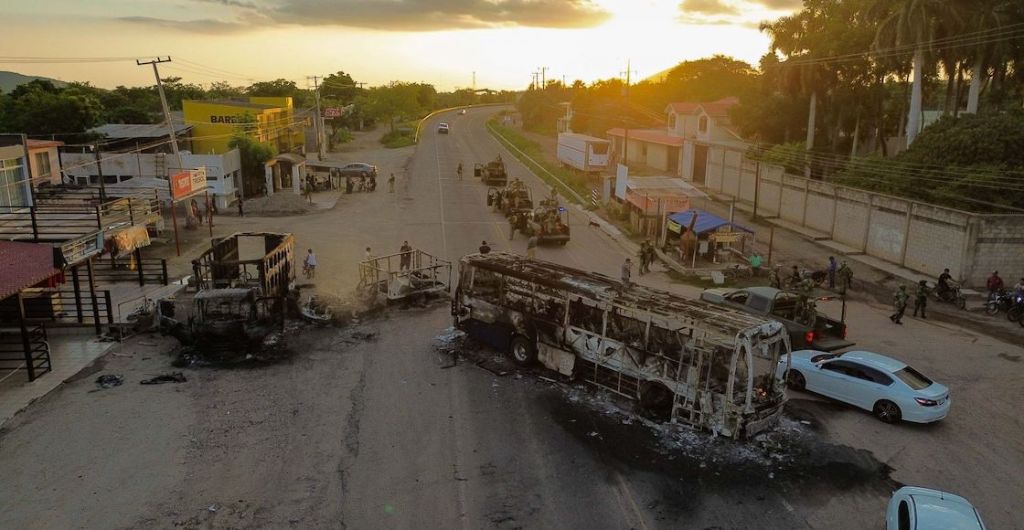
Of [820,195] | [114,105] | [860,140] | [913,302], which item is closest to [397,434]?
[913,302]

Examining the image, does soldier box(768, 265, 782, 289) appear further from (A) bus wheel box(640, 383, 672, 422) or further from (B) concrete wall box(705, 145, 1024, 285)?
(A) bus wheel box(640, 383, 672, 422)

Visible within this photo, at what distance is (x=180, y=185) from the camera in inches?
1230

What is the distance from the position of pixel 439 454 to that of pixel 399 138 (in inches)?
3243

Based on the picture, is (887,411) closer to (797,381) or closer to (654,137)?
(797,381)

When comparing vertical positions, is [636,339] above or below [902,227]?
below

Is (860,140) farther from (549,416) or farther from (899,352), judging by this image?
(549,416)

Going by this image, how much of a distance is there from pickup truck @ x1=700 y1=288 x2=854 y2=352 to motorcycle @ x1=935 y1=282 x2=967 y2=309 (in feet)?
24.6

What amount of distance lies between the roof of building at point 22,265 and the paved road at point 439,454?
2639mm

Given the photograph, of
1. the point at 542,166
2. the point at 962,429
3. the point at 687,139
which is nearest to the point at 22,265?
the point at 962,429

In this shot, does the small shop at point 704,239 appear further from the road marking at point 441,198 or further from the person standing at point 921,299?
the road marking at point 441,198

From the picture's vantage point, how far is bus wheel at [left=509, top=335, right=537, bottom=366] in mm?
16625

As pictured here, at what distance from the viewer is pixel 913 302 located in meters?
23.9

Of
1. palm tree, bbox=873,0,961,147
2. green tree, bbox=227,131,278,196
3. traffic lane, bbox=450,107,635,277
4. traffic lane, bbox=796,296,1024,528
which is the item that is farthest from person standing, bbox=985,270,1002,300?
green tree, bbox=227,131,278,196

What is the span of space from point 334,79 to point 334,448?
139m
